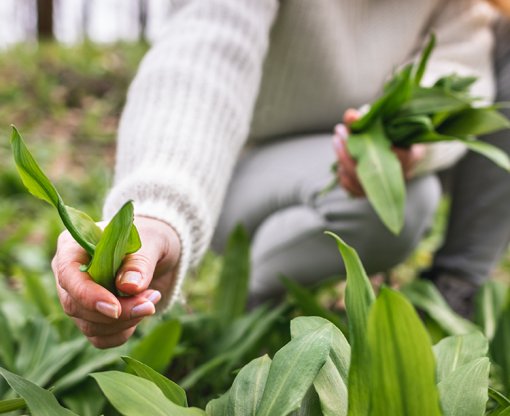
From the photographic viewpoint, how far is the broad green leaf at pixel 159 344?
1076 millimetres

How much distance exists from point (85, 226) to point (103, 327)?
12 cm

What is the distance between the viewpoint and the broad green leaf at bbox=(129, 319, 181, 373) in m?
1.08

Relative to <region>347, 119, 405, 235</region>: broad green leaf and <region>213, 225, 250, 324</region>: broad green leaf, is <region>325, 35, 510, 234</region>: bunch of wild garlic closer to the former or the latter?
<region>347, 119, 405, 235</region>: broad green leaf

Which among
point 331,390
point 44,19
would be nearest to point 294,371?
point 331,390

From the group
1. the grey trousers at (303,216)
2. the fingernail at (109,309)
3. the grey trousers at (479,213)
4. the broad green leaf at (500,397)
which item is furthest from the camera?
the grey trousers at (479,213)

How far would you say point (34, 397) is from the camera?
0.68 meters

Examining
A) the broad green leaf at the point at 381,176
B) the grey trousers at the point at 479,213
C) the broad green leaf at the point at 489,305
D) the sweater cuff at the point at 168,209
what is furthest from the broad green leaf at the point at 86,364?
the grey trousers at the point at 479,213

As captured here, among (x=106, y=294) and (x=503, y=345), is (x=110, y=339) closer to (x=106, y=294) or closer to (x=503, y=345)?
(x=106, y=294)

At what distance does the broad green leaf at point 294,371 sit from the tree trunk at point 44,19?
19.4 ft

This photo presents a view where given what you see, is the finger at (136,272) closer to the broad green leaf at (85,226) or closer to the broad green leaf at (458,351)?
the broad green leaf at (85,226)

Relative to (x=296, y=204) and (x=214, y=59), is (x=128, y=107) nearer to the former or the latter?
(x=214, y=59)

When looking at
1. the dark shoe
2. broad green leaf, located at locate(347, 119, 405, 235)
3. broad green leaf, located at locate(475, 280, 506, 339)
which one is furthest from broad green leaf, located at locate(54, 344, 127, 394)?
the dark shoe

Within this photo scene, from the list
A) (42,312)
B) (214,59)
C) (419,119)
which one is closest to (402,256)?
(419,119)

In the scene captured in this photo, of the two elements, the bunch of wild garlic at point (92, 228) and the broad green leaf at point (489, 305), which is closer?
the bunch of wild garlic at point (92, 228)
